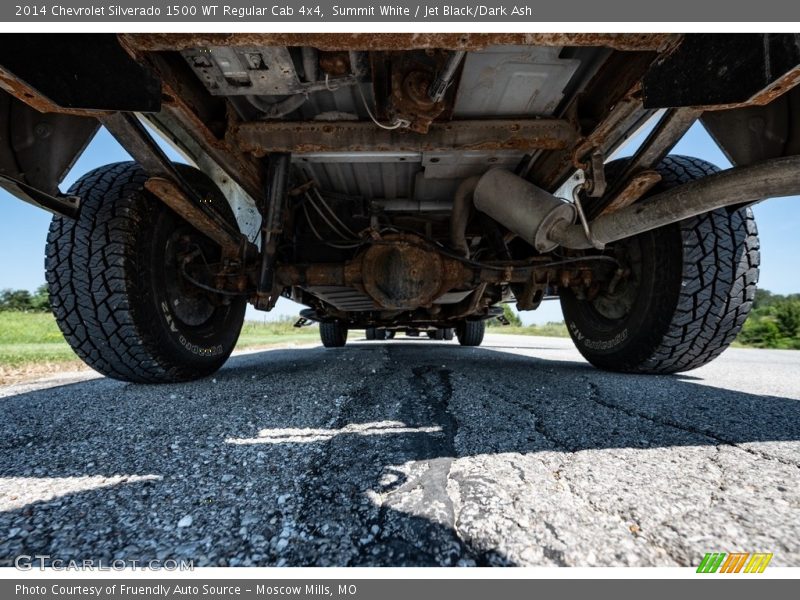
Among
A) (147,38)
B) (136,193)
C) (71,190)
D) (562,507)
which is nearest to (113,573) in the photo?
(562,507)

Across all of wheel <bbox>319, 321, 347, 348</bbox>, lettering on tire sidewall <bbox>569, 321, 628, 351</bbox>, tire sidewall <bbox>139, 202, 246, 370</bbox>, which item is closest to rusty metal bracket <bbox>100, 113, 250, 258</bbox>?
tire sidewall <bbox>139, 202, 246, 370</bbox>

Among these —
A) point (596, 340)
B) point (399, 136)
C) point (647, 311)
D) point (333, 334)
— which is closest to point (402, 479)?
point (399, 136)

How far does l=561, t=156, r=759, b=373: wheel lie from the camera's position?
1.73 metres

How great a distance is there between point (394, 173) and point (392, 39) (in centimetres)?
121

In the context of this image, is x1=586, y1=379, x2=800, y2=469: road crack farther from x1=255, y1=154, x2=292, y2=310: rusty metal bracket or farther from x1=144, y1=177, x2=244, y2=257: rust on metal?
x1=144, y1=177, x2=244, y2=257: rust on metal

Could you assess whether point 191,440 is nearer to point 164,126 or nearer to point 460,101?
point 164,126

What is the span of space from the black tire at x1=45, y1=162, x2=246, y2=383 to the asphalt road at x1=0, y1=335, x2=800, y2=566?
229 mm

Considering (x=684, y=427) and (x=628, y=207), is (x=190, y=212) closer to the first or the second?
(x=628, y=207)

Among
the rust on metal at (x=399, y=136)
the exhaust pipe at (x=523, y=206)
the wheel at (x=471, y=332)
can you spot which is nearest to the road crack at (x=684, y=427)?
the exhaust pipe at (x=523, y=206)

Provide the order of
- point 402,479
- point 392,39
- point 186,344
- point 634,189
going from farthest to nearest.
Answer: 1. point 186,344
2. point 634,189
3. point 392,39
4. point 402,479

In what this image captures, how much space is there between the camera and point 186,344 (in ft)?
5.86

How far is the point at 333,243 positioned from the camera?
2232mm

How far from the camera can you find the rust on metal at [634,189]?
1.44 m

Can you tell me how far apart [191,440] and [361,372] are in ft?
3.92
